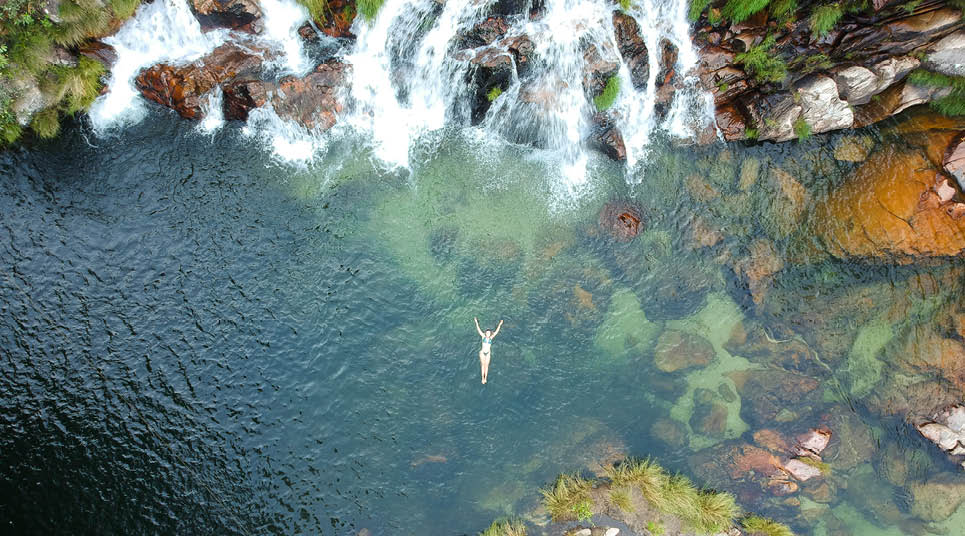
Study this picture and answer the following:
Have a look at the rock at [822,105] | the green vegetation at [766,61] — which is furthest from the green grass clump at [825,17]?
the rock at [822,105]

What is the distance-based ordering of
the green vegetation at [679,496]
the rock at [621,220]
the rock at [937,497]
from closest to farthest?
A: the green vegetation at [679,496] → the rock at [937,497] → the rock at [621,220]

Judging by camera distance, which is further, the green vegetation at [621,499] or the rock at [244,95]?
the rock at [244,95]

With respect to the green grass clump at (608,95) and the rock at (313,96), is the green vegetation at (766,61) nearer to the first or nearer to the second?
the green grass clump at (608,95)

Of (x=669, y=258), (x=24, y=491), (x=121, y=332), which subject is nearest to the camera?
(x=24, y=491)

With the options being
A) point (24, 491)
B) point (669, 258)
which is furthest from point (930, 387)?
point (24, 491)

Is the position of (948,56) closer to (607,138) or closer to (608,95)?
(608,95)

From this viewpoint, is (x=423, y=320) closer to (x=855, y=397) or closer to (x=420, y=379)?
(x=420, y=379)

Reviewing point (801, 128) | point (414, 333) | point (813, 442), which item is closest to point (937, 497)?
point (813, 442)
